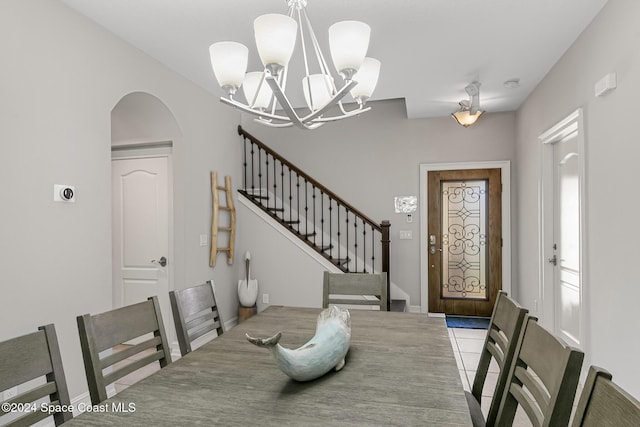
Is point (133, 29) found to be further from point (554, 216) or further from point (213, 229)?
point (554, 216)

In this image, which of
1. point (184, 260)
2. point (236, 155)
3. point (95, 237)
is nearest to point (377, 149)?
point (236, 155)

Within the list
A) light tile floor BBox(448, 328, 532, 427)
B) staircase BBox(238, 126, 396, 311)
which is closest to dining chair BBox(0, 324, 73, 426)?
light tile floor BBox(448, 328, 532, 427)

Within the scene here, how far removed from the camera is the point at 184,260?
3.80m

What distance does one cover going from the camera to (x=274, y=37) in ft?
5.22

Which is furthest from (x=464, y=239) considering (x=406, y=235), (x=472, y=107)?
(x=472, y=107)

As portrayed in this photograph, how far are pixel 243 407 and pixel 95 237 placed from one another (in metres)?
2.22

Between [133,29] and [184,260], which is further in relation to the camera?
[184,260]

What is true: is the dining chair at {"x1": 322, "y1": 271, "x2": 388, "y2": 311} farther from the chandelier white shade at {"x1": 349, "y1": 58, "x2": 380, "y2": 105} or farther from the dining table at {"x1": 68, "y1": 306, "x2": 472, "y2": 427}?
the chandelier white shade at {"x1": 349, "y1": 58, "x2": 380, "y2": 105}

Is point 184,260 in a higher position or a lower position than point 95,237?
lower

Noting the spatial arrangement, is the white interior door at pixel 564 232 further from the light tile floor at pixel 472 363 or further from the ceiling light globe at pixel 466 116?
the ceiling light globe at pixel 466 116

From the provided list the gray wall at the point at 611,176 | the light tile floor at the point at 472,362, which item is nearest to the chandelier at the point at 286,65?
the gray wall at the point at 611,176

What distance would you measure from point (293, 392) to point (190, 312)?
0.92 m

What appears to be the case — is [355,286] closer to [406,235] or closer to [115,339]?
[115,339]

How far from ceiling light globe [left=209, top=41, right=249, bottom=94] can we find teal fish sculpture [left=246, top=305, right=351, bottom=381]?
1.22 meters
